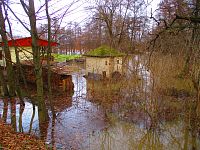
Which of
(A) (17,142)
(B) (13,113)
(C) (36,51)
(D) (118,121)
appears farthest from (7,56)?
(A) (17,142)

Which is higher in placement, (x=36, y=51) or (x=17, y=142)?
(x=36, y=51)

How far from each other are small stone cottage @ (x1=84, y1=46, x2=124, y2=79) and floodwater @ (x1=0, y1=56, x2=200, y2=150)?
719cm

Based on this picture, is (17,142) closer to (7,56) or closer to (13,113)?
(13,113)

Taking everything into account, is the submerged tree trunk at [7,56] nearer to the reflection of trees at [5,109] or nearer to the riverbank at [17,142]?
the reflection of trees at [5,109]

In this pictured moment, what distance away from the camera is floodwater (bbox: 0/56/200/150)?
9289 mm

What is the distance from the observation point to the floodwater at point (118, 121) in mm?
9289

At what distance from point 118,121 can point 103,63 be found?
40.9 ft

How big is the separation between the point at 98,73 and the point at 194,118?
14.0m

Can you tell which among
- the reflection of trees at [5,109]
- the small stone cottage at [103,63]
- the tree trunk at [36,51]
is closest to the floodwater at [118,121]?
the reflection of trees at [5,109]

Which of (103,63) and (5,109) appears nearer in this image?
(5,109)

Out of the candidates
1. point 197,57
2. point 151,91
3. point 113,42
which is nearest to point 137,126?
point 151,91

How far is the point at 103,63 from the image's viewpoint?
23.8 meters

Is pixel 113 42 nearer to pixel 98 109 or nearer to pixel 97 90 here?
pixel 97 90

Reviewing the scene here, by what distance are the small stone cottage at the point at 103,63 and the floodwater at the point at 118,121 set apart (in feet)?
23.6
